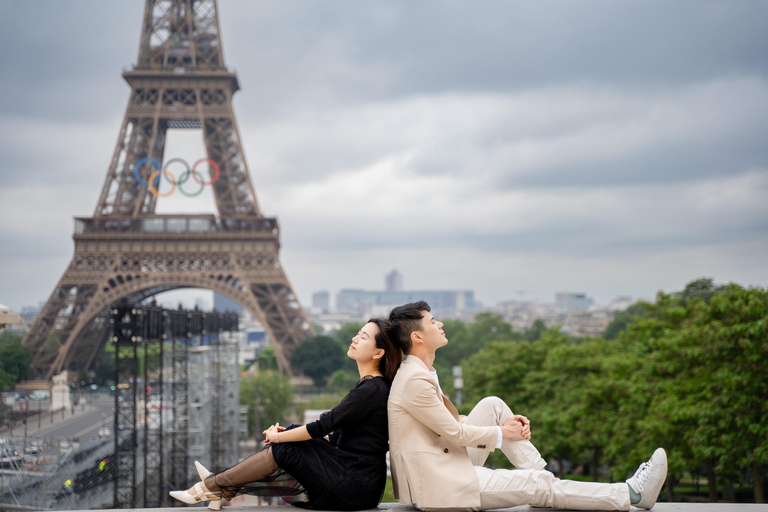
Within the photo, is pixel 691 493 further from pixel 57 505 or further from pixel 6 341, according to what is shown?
pixel 6 341

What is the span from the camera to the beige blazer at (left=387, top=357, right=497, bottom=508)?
324cm

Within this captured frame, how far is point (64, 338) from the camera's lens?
27906mm

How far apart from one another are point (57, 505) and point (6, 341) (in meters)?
10.2

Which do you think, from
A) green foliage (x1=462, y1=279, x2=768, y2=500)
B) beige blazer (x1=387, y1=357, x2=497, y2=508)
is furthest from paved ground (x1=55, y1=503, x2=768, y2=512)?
green foliage (x1=462, y1=279, x2=768, y2=500)

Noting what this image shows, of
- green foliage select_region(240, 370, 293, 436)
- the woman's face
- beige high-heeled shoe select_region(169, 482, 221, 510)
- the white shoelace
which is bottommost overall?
green foliage select_region(240, 370, 293, 436)

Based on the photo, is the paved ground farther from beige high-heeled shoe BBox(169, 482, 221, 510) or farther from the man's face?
the man's face

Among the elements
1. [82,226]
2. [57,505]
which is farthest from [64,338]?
[57,505]

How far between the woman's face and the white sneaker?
151 cm

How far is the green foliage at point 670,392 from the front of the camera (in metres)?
9.71

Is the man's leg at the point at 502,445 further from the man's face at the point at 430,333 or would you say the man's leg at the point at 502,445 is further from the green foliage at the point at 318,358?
the green foliage at the point at 318,358

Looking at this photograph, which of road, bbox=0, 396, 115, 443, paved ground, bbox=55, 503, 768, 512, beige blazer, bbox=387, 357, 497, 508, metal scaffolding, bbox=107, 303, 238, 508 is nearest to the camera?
beige blazer, bbox=387, 357, 497, 508

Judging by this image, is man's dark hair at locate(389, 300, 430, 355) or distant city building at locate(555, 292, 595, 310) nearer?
man's dark hair at locate(389, 300, 430, 355)

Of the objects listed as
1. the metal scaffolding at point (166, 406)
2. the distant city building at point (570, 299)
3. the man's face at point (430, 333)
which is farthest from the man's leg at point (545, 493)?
the distant city building at point (570, 299)

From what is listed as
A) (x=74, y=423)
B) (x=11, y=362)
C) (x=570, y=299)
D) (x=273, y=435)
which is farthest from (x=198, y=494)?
(x=570, y=299)
